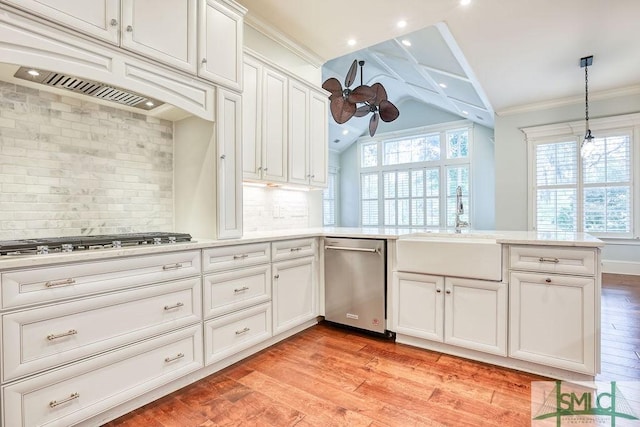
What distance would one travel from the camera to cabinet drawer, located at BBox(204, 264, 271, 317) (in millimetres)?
2133

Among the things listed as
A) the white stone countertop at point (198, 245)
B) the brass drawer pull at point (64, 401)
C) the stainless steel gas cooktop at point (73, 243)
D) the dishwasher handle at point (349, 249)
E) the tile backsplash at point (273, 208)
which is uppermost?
the tile backsplash at point (273, 208)

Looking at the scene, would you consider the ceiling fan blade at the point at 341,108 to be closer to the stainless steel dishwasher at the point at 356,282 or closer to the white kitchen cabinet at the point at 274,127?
the white kitchen cabinet at the point at 274,127

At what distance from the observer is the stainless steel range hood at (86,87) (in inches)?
66.7

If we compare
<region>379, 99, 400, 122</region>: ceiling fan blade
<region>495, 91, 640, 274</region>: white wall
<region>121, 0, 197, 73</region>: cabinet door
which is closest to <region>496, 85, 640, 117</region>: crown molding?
<region>495, 91, 640, 274</region>: white wall

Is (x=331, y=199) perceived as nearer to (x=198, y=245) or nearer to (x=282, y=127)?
(x=282, y=127)

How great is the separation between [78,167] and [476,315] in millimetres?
2819

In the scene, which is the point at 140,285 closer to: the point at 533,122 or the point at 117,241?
the point at 117,241

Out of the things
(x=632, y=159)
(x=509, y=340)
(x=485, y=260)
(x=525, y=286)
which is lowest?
(x=509, y=340)

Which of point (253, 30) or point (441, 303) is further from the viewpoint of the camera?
point (253, 30)

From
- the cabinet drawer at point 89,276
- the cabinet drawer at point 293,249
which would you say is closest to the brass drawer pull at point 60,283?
the cabinet drawer at point 89,276

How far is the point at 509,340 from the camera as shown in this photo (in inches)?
86.7

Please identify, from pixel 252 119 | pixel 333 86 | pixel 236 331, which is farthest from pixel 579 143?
pixel 236 331

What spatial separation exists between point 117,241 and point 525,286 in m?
2.49

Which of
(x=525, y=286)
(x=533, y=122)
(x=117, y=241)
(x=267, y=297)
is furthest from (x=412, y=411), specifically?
(x=533, y=122)
